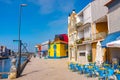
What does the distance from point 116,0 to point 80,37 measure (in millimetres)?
21631

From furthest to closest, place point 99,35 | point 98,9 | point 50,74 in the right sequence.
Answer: point 98,9 → point 99,35 → point 50,74

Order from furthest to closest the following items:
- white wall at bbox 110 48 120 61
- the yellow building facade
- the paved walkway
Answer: the yellow building facade → white wall at bbox 110 48 120 61 → the paved walkway

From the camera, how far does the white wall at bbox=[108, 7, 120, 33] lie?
19.0m

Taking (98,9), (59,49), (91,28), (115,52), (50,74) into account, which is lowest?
(50,74)

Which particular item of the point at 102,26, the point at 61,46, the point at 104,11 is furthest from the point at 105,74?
the point at 61,46

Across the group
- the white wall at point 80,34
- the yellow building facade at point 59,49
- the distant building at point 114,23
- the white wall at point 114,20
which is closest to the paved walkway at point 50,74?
the distant building at point 114,23

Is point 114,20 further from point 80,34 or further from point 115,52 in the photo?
point 80,34

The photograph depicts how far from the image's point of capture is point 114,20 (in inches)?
784

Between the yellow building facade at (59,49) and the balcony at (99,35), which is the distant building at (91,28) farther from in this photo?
the yellow building facade at (59,49)

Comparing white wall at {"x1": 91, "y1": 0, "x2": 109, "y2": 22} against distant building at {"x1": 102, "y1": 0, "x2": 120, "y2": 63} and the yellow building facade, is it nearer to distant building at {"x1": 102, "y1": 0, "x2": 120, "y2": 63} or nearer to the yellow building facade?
distant building at {"x1": 102, "y1": 0, "x2": 120, "y2": 63}

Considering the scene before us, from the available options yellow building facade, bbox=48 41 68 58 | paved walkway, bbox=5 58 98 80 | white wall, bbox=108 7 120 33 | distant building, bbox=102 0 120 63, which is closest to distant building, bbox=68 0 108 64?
white wall, bbox=108 7 120 33

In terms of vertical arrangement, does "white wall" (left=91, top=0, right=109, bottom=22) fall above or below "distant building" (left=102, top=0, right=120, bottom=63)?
above

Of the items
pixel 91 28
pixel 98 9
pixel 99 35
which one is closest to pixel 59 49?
pixel 91 28

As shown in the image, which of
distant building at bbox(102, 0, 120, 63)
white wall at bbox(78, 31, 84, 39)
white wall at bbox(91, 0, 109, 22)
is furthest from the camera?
white wall at bbox(78, 31, 84, 39)
